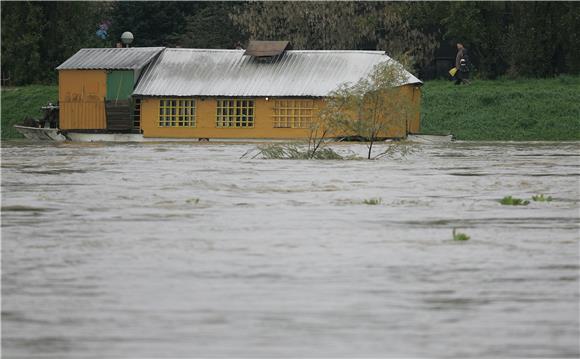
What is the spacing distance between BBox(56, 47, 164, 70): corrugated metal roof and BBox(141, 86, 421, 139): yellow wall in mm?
1440

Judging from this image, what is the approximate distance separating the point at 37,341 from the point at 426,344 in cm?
257

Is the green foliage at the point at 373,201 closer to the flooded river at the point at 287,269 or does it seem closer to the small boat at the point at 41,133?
the flooded river at the point at 287,269

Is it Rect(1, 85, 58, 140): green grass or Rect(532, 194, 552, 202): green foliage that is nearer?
Rect(532, 194, 552, 202): green foliage

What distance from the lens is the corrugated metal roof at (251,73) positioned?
1852 inches

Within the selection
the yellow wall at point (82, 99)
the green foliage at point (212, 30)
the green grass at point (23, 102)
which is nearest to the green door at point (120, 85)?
the yellow wall at point (82, 99)

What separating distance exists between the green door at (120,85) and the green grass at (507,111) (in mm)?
10082

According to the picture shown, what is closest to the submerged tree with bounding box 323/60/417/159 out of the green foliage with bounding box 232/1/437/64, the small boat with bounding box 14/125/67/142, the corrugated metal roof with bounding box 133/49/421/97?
the corrugated metal roof with bounding box 133/49/421/97

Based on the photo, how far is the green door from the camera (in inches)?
1917

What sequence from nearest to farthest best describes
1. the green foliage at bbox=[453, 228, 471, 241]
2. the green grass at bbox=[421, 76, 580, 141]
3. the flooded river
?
1. the flooded river
2. the green foliage at bbox=[453, 228, 471, 241]
3. the green grass at bbox=[421, 76, 580, 141]

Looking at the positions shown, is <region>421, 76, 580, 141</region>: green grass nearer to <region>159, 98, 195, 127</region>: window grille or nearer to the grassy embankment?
the grassy embankment

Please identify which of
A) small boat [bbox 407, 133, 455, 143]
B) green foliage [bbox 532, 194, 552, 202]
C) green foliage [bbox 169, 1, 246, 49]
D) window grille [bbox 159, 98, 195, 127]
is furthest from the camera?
green foliage [bbox 169, 1, 246, 49]

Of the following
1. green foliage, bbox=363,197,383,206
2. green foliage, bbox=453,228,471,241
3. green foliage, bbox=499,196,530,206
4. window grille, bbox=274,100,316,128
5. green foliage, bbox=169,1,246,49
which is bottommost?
green foliage, bbox=363,197,383,206

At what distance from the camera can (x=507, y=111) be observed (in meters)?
47.9

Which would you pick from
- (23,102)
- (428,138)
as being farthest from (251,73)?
(23,102)
